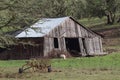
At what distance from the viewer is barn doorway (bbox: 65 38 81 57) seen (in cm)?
5211

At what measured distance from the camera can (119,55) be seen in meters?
44.4

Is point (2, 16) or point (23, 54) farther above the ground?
point (2, 16)

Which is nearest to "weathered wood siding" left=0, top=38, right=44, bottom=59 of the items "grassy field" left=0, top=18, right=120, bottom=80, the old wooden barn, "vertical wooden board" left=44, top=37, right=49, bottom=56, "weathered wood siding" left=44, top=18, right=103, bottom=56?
the old wooden barn

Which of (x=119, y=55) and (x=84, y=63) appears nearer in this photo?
(x=84, y=63)

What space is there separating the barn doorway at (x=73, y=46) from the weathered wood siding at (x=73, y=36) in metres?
1.00

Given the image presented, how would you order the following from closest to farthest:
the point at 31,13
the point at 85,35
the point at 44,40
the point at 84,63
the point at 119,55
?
the point at 31,13
the point at 84,63
the point at 119,55
the point at 44,40
the point at 85,35

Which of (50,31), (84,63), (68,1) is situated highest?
(68,1)

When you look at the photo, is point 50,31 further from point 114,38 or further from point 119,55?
point 114,38

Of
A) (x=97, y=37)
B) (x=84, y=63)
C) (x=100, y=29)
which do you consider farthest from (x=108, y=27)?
(x=84, y=63)

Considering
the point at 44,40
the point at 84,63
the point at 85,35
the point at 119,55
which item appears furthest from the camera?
the point at 85,35

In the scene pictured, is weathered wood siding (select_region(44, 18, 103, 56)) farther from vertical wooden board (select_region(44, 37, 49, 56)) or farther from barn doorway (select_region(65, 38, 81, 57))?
barn doorway (select_region(65, 38, 81, 57))

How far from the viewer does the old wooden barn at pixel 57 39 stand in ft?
162

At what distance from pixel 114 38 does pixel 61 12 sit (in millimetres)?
16402

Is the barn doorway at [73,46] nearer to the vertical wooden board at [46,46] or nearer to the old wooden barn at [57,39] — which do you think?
the old wooden barn at [57,39]
